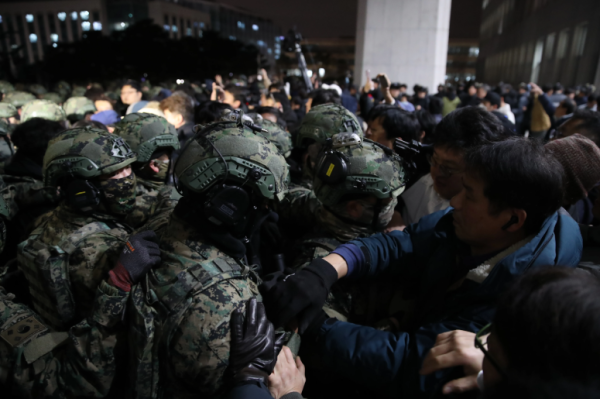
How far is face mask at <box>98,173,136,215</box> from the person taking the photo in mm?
2322

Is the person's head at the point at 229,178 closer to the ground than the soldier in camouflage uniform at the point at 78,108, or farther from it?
farther from it

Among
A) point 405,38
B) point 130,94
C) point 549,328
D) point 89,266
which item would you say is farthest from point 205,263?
point 405,38

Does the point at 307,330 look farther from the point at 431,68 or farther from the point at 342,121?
the point at 431,68

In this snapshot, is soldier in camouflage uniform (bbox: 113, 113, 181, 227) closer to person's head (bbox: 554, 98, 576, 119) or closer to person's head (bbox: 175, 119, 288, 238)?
person's head (bbox: 175, 119, 288, 238)

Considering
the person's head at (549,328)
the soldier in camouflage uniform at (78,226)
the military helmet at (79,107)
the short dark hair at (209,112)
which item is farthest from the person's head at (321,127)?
the military helmet at (79,107)

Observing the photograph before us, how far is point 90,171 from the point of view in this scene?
2.20 metres

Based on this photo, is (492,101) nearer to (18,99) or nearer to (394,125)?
(394,125)

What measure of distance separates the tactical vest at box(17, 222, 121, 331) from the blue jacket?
1408mm

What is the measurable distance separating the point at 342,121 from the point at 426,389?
2.76 m

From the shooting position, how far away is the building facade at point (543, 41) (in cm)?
1930

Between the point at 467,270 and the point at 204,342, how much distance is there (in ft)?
3.67

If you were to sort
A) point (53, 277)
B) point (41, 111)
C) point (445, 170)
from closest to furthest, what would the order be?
point (53, 277), point (445, 170), point (41, 111)

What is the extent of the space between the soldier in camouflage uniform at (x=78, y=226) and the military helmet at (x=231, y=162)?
2.30 feet

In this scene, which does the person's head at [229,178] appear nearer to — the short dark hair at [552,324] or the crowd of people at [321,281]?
the crowd of people at [321,281]
